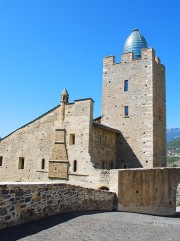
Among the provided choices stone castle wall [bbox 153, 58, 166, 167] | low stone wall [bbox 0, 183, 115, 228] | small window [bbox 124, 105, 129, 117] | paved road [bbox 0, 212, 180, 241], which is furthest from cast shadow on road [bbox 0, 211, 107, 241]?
small window [bbox 124, 105, 129, 117]

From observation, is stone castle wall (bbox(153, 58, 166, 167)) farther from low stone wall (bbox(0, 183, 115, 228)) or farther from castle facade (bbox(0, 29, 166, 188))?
low stone wall (bbox(0, 183, 115, 228))

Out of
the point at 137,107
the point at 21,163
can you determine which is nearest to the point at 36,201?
the point at 21,163

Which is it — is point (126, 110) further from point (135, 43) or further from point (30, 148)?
point (30, 148)

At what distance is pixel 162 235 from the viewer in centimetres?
822

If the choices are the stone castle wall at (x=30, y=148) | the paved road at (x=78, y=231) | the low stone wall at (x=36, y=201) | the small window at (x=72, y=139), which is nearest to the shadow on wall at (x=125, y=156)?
the small window at (x=72, y=139)

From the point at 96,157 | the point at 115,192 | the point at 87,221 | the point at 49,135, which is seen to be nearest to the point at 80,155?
the point at 96,157

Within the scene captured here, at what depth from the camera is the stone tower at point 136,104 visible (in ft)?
82.3

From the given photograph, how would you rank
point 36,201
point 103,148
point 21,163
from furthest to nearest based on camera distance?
point 21,163 → point 103,148 → point 36,201

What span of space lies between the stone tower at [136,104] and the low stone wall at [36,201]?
1359cm

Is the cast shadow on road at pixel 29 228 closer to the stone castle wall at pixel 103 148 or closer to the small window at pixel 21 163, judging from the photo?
the stone castle wall at pixel 103 148

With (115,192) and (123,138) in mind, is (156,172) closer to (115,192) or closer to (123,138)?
(115,192)

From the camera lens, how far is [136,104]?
2602 centimetres

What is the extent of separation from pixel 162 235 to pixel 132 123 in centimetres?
1792

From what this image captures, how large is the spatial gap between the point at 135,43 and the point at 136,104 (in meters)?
6.60
